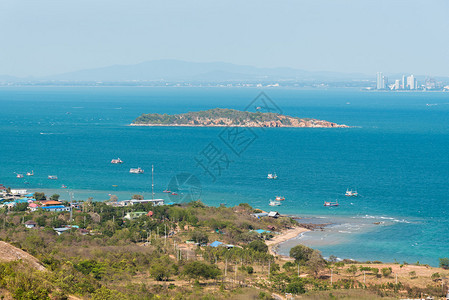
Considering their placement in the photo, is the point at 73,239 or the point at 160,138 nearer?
the point at 73,239

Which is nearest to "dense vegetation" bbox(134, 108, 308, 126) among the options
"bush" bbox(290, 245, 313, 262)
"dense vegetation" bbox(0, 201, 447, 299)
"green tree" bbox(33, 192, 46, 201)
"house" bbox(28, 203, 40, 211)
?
"green tree" bbox(33, 192, 46, 201)

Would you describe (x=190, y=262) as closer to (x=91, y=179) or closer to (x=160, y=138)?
(x=91, y=179)

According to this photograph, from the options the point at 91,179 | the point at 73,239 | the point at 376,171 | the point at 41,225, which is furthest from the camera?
the point at 376,171

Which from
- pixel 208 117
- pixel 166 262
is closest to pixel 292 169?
pixel 166 262

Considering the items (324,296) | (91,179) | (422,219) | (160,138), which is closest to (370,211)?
(422,219)

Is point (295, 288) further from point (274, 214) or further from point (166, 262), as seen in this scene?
point (274, 214)

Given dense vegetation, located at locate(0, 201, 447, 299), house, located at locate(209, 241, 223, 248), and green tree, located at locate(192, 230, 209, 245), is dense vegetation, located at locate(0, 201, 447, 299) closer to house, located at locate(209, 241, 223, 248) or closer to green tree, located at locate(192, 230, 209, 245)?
green tree, located at locate(192, 230, 209, 245)
